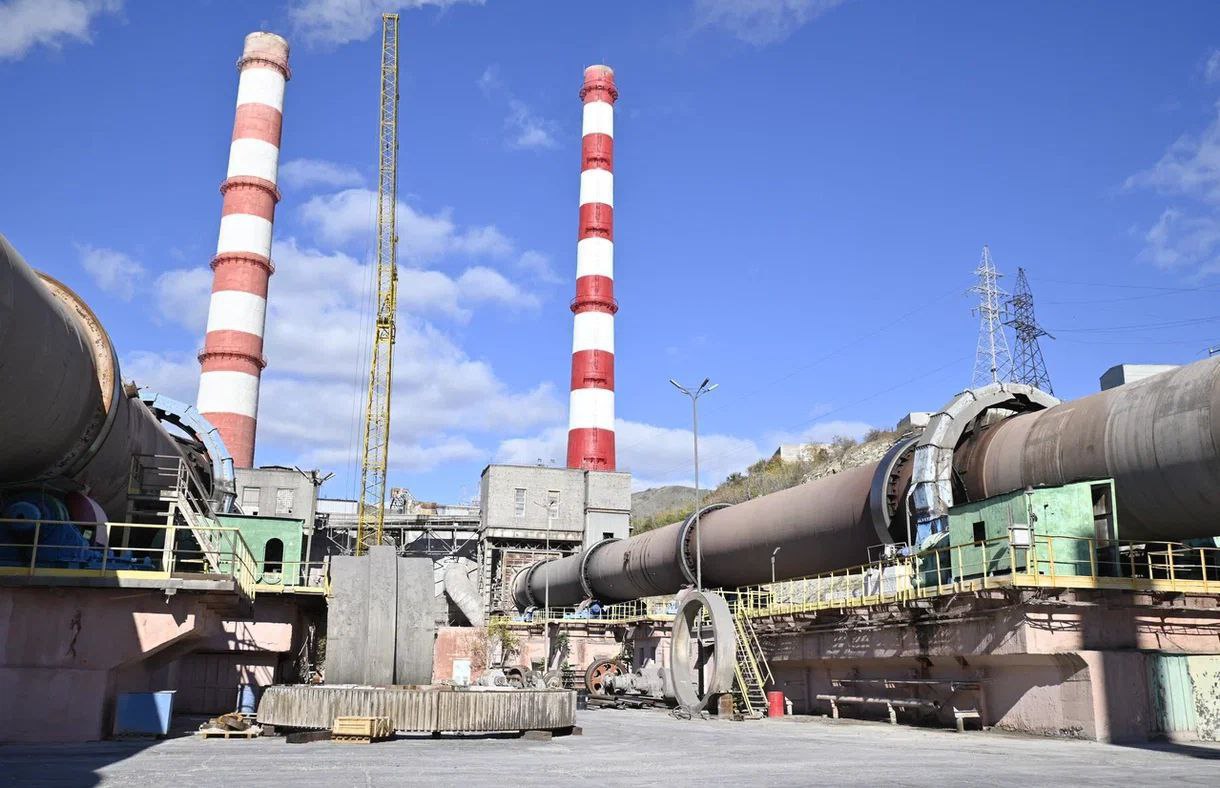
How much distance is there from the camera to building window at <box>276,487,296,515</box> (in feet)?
183

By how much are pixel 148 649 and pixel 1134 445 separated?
1773 centimetres

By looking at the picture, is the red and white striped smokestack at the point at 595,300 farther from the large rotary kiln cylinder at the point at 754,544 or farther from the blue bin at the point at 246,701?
the blue bin at the point at 246,701

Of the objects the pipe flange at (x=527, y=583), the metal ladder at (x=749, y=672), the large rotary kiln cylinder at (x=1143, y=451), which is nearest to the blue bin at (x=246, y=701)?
the metal ladder at (x=749, y=672)

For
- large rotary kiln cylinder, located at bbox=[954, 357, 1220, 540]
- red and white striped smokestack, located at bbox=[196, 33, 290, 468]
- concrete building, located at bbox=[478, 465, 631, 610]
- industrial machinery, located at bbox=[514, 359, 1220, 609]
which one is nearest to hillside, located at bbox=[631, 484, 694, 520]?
concrete building, located at bbox=[478, 465, 631, 610]

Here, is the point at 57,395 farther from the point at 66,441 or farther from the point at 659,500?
the point at 659,500

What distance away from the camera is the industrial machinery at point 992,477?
17719 mm

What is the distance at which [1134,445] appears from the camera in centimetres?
1847

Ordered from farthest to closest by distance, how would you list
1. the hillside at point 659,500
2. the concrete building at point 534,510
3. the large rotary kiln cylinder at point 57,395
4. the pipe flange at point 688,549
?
1. the hillside at point 659,500
2. the concrete building at point 534,510
3. the pipe flange at point 688,549
4. the large rotary kiln cylinder at point 57,395

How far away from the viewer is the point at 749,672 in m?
26.7

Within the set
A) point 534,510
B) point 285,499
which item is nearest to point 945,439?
point 534,510

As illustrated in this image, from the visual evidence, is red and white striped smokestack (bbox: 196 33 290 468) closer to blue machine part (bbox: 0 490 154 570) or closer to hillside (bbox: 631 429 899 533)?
blue machine part (bbox: 0 490 154 570)

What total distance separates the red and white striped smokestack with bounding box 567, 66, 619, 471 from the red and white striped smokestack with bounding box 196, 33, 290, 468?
631 inches

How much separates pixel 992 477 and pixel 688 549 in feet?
44.3

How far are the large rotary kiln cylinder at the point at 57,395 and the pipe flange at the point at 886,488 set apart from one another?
16352mm
